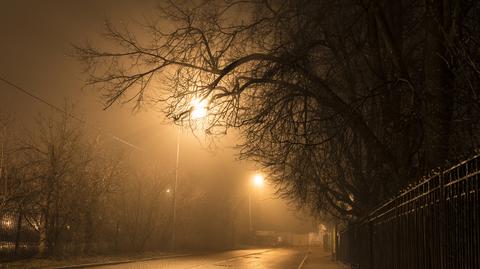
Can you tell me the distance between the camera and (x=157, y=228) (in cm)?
4194

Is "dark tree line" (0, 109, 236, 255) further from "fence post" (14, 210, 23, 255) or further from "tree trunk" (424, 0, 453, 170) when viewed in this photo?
"tree trunk" (424, 0, 453, 170)

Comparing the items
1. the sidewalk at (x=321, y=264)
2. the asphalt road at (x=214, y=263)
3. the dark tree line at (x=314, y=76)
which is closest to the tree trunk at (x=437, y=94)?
the dark tree line at (x=314, y=76)

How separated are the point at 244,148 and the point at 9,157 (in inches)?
526

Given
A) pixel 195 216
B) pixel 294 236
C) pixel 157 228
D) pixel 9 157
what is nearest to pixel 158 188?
pixel 157 228

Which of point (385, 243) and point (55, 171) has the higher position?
point (55, 171)

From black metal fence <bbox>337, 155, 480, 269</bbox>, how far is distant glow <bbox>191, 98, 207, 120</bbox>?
4.61 m

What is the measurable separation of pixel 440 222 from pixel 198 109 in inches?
296

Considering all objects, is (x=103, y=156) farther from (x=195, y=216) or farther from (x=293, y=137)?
(x=195, y=216)

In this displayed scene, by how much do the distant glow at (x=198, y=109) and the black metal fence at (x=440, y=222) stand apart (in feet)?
15.1

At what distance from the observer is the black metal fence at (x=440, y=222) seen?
14.1ft

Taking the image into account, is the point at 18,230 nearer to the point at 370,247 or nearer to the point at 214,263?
the point at 214,263

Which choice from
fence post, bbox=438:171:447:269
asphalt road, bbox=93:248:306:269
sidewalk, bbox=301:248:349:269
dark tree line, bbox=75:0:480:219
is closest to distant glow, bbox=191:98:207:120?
dark tree line, bbox=75:0:480:219

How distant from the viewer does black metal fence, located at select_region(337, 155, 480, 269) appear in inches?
169

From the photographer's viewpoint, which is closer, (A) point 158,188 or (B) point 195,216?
(A) point 158,188
